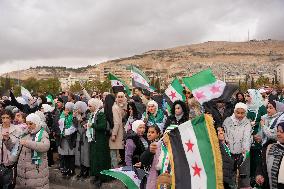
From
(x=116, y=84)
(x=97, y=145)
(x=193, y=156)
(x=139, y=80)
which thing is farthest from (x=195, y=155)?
(x=139, y=80)

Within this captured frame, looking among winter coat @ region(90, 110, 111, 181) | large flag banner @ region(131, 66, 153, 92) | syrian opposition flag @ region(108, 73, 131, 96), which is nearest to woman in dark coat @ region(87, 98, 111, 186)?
winter coat @ region(90, 110, 111, 181)

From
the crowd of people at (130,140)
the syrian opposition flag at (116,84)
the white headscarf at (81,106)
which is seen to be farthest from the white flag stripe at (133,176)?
the syrian opposition flag at (116,84)

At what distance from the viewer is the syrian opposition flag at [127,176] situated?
5941 mm

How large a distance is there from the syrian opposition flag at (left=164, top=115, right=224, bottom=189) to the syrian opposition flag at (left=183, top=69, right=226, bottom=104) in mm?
1655

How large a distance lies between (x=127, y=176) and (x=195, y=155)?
1647 mm

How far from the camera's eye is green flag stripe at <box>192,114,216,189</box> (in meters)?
4.50

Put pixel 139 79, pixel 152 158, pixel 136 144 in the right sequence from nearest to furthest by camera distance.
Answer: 1. pixel 152 158
2. pixel 136 144
3. pixel 139 79

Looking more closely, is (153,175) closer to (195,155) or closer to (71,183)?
(195,155)

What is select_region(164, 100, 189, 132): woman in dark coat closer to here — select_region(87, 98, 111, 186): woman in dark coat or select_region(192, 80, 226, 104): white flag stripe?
select_region(192, 80, 226, 104): white flag stripe

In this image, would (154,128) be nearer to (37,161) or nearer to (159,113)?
(37,161)

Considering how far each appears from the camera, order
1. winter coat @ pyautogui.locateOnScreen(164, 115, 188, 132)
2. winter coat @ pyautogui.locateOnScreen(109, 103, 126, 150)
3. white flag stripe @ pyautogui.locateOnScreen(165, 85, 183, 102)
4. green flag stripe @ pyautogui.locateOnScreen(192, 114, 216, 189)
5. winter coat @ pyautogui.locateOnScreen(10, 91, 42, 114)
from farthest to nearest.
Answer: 1. winter coat @ pyautogui.locateOnScreen(10, 91, 42, 114)
2. white flag stripe @ pyautogui.locateOnScreen(165, 85, 183, 102)
3. winter coat @ pyautogui.locateOnScreen(109, 103, 126, 150)
4. winter coat @ pyautogui.locateOnScreen(164, 115, 188, 132)
5. green flag stripe @ pyautogui.locateOnScreen(192, 114, 216, 189)

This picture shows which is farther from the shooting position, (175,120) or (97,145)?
(97,145)

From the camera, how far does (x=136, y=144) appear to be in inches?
269

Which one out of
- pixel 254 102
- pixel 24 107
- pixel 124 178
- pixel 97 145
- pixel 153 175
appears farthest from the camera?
pixel 24 107
